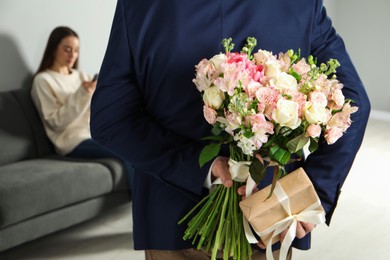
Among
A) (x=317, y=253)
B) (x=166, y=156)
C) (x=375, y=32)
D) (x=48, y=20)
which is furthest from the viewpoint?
(x=375, y=32)

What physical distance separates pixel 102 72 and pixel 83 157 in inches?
104

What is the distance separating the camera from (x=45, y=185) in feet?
10.8

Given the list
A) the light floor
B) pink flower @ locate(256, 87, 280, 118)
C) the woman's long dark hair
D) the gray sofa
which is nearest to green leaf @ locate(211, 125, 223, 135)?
pink flower @ locate(256, 87, 280, 118)

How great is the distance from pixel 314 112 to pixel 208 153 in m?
0.23


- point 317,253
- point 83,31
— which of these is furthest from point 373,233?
point 83,31

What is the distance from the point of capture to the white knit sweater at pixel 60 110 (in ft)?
12.8

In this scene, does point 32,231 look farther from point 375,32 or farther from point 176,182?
point 375,32

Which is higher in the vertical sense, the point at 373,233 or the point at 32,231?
the point at 32,231

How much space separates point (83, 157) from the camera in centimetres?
386

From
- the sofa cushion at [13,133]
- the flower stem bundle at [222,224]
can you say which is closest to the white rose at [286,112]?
the flower stem bundle at [222,224]

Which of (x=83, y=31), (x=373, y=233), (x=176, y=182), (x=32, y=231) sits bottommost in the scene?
(x=373, y=233)

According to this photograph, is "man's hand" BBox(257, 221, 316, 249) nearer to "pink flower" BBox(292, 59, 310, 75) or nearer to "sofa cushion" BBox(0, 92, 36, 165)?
"pink flower" BBox(292, 59, 310, 75)

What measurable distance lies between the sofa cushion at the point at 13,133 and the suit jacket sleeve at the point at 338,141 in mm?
2741

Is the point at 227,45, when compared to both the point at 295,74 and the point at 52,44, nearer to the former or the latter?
the point at 295,74
